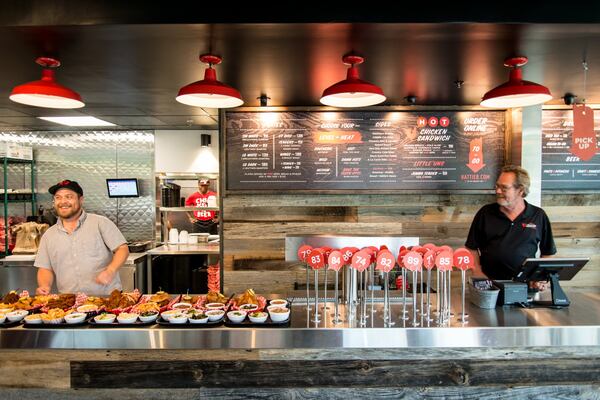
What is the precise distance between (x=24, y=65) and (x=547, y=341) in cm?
340

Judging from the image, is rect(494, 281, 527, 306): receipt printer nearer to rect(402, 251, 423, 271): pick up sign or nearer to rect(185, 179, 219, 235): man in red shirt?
rect(402, 251, 423, 271): pick up sign

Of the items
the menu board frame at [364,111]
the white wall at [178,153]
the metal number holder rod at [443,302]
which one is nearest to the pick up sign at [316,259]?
the metal number holder rod at [443,302]

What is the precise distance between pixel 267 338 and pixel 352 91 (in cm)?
125

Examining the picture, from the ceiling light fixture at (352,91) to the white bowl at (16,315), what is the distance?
1832 millimetres

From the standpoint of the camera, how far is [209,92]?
2.09 metres

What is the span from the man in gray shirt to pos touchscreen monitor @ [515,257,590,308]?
2636 millimetres

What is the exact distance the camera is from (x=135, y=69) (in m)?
2.85

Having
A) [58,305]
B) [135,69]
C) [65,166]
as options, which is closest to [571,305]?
[58,305]

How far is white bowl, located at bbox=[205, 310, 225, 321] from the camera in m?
1.99

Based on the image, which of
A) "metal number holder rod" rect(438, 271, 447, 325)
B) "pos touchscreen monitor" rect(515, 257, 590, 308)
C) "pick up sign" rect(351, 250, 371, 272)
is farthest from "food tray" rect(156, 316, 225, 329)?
"pos touchscreen monitor" rect(515, 257, 590, 308)

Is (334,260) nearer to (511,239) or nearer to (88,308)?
(88,308)

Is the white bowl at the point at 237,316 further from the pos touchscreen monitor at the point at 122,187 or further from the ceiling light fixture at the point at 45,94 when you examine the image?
the pos touchscreen monitor at the point at 122,187

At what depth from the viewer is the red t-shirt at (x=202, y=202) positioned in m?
6.12

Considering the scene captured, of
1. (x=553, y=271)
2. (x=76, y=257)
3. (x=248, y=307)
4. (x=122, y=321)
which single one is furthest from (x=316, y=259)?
(x=76, y=257)
